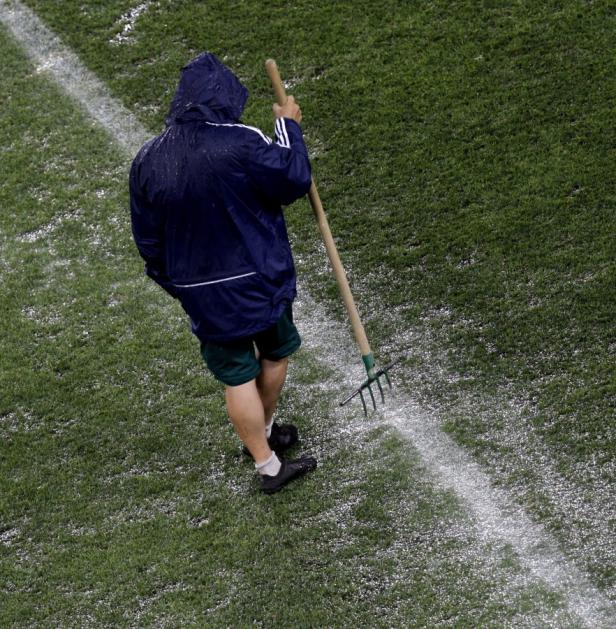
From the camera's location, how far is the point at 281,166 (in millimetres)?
5031

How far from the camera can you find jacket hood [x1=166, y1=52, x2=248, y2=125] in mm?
5031

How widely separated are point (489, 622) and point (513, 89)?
3.94 m

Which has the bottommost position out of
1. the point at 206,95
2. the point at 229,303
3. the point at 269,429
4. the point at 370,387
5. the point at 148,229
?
the point at 370,387

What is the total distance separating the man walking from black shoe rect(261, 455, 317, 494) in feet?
1.45

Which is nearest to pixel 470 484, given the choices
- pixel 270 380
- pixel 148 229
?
pixel 270 380

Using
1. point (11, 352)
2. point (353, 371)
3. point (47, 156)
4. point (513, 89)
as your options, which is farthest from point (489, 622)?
point (47, 156)

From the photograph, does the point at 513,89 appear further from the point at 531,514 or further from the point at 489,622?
the point at 489,622

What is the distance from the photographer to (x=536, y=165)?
23.6ft

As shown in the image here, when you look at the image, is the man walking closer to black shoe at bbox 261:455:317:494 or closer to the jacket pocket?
the jacket pocket

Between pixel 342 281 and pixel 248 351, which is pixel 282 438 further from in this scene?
pixel 342 281

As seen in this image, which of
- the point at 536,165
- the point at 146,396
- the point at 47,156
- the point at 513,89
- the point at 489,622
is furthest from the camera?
the point at 47,156

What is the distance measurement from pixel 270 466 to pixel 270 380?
15.0 inches

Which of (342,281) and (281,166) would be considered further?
(342,281)

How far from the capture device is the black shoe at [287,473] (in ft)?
18.4
